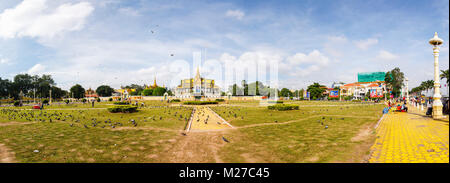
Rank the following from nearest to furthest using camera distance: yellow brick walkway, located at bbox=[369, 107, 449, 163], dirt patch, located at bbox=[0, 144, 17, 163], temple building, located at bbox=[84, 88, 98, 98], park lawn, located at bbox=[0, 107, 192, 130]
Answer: yellow brick walkway, located at bbox=[369, 107, 449, 163]
dirt patch, located at bbox=[0, 144, 17, 163]
park lawn, located at bbox=[0, 107, 192, 130]
temple building, located at bbox=[84, 88, 98, 98]

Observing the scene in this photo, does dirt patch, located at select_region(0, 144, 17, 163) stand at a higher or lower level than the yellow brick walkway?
lower

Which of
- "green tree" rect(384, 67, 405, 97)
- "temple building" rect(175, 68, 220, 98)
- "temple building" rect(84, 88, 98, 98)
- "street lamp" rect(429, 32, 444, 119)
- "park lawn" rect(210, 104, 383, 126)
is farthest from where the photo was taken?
"temple building" rect(84, 88, 98, 98)

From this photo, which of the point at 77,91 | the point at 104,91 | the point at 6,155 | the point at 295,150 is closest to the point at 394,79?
the point at 295,150

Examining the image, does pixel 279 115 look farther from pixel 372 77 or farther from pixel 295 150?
pixel 372 77

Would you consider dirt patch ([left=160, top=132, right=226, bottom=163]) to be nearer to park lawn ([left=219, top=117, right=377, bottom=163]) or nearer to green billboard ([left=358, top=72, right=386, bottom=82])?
park lawn ([left=219, top=117, right=377, bottom=163])

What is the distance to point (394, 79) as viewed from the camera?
58719mm

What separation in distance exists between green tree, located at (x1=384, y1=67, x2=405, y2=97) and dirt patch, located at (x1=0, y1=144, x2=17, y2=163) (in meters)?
75.7

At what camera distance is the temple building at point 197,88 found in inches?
3091

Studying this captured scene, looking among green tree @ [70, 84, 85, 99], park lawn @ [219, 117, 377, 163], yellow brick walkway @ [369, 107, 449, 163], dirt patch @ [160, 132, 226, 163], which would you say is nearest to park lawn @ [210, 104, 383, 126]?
dirt patch @ [160, 132, 226, 163]

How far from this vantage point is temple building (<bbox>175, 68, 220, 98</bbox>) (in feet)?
258

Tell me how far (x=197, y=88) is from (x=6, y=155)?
7231 centimetres

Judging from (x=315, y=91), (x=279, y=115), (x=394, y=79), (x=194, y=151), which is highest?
(x=394, y=79)

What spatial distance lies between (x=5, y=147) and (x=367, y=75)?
114 m

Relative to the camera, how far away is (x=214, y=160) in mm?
5539
